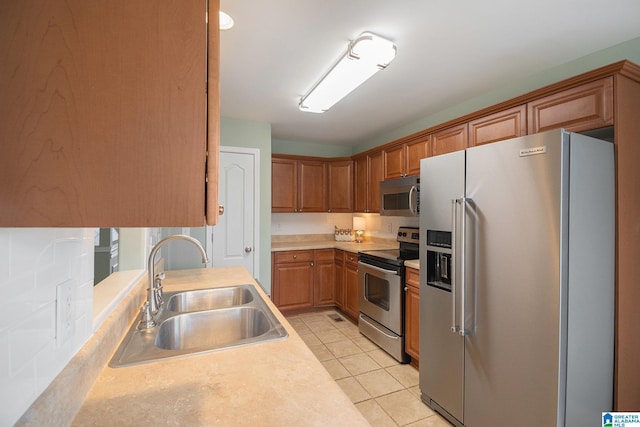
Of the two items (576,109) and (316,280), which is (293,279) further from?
(576,109)

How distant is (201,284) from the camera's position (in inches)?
74.7

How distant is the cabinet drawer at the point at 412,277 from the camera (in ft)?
8.02

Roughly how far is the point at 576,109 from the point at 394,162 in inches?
68.5

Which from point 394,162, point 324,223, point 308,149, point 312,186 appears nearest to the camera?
point 394,162

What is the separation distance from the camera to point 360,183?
397 cm

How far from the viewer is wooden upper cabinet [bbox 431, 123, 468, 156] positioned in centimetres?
238

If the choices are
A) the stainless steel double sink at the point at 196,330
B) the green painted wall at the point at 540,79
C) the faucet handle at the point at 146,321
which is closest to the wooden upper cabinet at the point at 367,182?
the green painted wall at the point at 540,79

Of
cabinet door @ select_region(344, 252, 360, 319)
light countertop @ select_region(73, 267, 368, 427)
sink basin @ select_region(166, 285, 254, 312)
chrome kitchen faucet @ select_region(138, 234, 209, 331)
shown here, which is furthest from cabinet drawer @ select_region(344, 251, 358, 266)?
light countertop @ select_region(73, 267, 368, 427)

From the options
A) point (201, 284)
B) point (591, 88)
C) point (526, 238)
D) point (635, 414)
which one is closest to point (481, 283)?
point (526, 238)

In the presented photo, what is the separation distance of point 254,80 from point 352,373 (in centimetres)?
262

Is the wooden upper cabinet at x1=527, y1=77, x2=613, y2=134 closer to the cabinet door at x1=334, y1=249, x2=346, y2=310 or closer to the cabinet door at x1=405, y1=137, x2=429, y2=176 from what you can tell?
the cabinet door at x1=405, y1=137, x2=429, y2=176

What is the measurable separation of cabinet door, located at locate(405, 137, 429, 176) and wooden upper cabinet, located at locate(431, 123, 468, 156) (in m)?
0.11

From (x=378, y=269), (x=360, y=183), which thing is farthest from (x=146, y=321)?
(x=360, y=183)

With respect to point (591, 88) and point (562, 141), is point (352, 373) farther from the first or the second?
point (591, 88)
